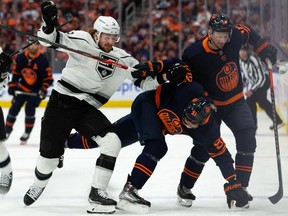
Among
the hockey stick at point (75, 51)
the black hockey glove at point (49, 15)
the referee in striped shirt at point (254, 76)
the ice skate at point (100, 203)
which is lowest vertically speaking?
the referee in striped shirt at point (254, 76)

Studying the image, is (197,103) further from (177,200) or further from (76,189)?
(76,189)

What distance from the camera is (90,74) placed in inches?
168

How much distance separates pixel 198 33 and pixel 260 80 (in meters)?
4.66

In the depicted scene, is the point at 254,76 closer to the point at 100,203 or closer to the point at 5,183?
the point at 5,183

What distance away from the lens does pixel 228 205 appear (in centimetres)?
416

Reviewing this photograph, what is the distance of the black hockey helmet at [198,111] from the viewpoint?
4.00 m

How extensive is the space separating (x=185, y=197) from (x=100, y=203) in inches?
21.6

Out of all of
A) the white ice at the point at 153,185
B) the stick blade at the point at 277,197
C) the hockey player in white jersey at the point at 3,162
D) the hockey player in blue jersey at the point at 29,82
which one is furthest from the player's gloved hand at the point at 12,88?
the stick blade at the point at 277,197

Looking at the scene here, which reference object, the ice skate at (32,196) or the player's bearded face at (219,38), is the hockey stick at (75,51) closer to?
the player's bearded face at (219,38)

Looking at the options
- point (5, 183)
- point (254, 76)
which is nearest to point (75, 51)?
point (5, 183)

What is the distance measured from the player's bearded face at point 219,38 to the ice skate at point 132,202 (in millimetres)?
889

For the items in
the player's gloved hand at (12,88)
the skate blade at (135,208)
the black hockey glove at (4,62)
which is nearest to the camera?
the skate blade at (135,208)

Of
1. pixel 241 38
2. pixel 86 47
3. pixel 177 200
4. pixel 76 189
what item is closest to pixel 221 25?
pixel 241 38

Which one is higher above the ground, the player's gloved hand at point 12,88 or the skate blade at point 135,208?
the skate blade at point 135,208
